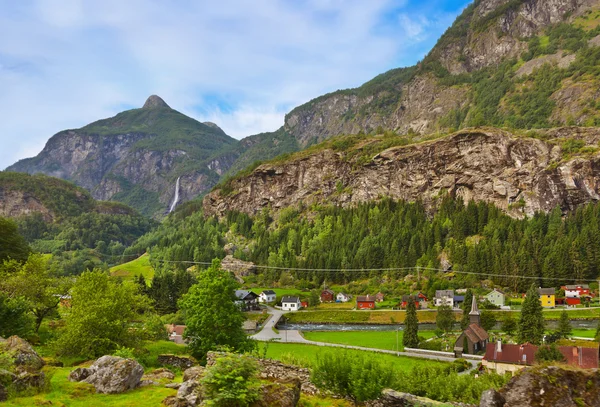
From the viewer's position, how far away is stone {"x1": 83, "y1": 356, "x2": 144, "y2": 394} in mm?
16250

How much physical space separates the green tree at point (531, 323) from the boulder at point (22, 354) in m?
58.6

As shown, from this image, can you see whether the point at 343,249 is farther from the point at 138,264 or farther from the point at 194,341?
the point at 194,341

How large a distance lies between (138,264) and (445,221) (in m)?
133

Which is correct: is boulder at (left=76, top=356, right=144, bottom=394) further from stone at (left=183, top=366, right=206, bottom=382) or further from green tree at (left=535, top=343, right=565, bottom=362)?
green tree at (left=535, top=343, right=565, bottom=362)

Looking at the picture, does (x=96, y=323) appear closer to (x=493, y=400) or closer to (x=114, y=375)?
(x=114, y=375)

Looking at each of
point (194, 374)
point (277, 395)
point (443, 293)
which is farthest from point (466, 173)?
point (277, 395)

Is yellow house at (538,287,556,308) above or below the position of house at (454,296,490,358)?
above

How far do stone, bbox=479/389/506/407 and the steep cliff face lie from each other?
142055mm

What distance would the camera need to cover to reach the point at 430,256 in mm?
122062

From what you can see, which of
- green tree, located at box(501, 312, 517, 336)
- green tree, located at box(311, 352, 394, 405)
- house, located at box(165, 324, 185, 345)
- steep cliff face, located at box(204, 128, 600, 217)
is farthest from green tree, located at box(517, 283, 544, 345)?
steep cliff face, located at box(204, 128, 600, 217)

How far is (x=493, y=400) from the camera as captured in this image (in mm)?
10461

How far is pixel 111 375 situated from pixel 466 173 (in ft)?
516

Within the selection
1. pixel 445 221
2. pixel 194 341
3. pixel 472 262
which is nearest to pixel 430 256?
pixel 472 262

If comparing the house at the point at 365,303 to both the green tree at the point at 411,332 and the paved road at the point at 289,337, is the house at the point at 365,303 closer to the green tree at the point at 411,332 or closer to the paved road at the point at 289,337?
the paved road at the point at 289,337
